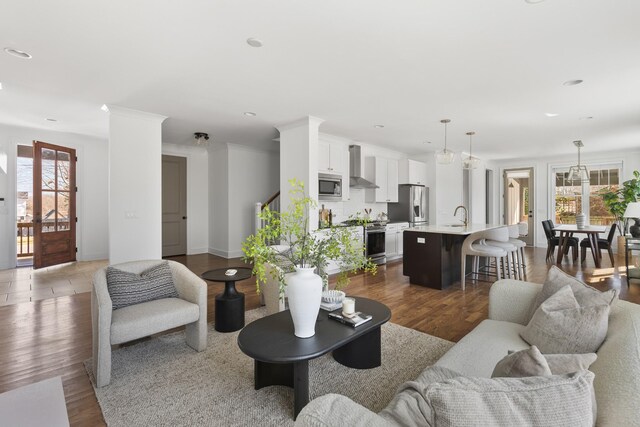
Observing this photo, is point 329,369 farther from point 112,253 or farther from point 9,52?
point 9,52

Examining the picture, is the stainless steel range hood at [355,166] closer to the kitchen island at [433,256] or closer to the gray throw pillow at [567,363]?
the kitchen island at [433,256]

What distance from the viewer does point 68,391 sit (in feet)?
6.93

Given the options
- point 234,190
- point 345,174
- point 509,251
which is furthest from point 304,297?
point 234,190

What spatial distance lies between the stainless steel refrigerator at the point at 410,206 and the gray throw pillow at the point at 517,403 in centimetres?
662

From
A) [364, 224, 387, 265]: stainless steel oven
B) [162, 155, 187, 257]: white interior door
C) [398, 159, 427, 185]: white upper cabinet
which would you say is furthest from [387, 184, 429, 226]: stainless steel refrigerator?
[162, 155, 187, 257]: white interior door

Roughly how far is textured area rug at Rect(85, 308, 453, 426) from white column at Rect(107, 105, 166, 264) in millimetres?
1999

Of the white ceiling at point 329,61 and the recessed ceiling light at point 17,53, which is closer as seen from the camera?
the white ceiling at point 329,61

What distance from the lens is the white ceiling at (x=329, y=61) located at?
2232 millimetres

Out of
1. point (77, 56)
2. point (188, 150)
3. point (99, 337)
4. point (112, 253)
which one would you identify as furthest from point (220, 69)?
point (188, 150)

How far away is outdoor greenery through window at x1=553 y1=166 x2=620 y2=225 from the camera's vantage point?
8.11 m

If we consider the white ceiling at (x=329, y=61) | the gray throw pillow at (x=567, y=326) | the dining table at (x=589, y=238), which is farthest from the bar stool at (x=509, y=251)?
the gray throw pillow at (x=567, y=326)

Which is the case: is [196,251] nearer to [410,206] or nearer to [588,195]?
[410,206]

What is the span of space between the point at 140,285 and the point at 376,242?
4371 millimetres

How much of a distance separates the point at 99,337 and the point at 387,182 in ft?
19.8
